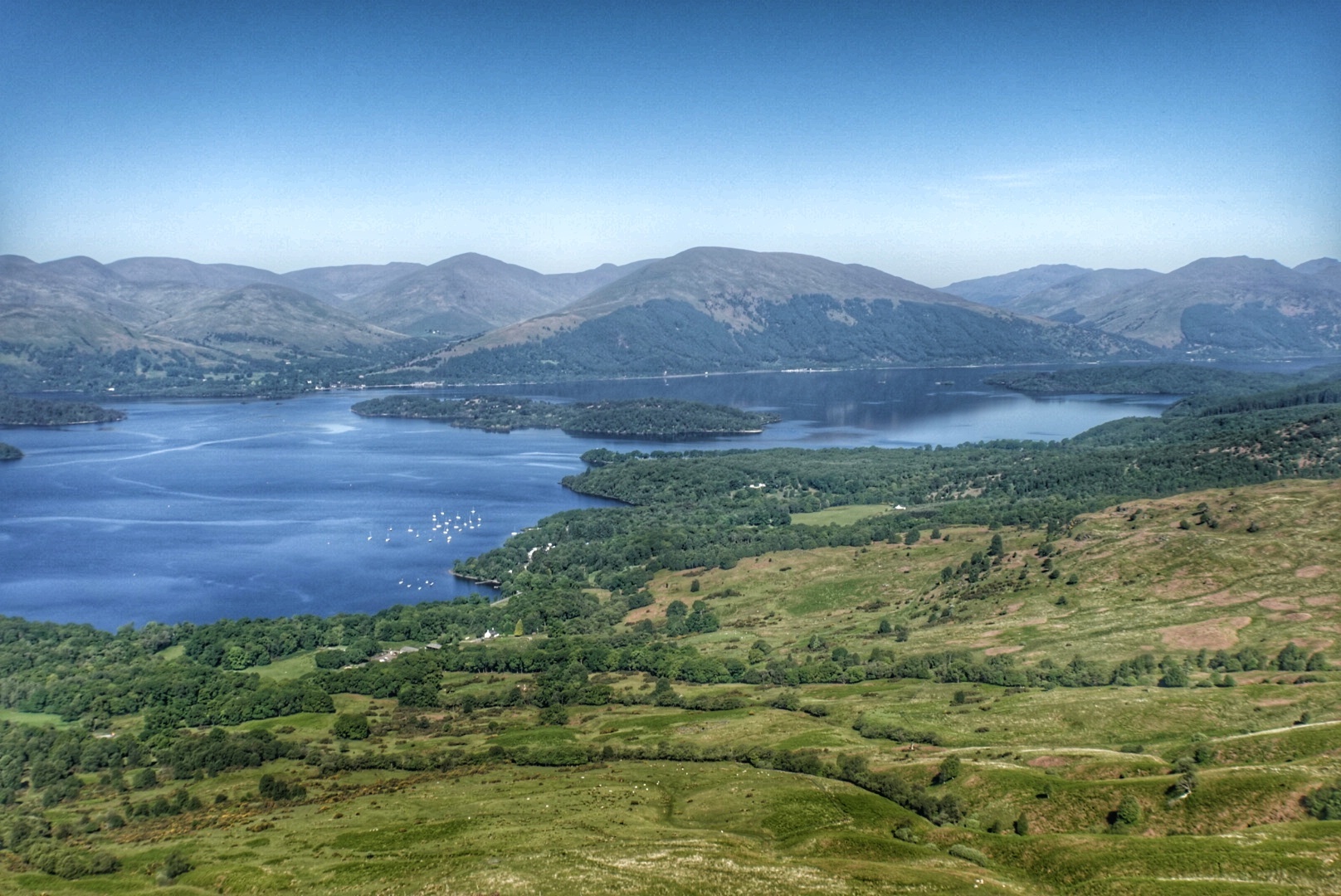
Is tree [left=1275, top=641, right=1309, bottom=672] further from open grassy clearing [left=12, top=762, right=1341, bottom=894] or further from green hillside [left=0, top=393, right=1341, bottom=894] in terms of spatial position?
→ open grassy clearing [left=12, top=762, right=1341, bottom=894]

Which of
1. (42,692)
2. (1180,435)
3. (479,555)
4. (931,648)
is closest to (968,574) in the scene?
(931,648)

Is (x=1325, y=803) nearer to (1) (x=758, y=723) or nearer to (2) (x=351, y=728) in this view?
(1) (x=758, y=723)

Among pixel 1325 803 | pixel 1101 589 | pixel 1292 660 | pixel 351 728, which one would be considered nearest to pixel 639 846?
pixel 1325 803

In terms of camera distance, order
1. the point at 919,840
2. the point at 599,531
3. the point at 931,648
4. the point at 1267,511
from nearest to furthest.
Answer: the point at 919,840 < the point at 931,648 < the point at 1267,511 < the point at 599,531

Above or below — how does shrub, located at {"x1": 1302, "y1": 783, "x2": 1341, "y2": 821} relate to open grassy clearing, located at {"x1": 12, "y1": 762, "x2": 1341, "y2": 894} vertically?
above

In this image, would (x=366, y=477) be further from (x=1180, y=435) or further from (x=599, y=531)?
(x=1180, y=435)

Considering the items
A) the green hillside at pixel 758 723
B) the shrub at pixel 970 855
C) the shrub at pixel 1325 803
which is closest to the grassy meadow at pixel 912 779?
the shrub at pixel 970 855

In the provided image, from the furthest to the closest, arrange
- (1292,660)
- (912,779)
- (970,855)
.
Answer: (1292,660) < (912,779) < (970,855)

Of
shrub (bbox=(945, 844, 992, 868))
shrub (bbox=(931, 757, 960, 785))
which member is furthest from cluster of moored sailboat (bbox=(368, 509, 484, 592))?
shrub (bbox=(945, 844, 992, 868))
